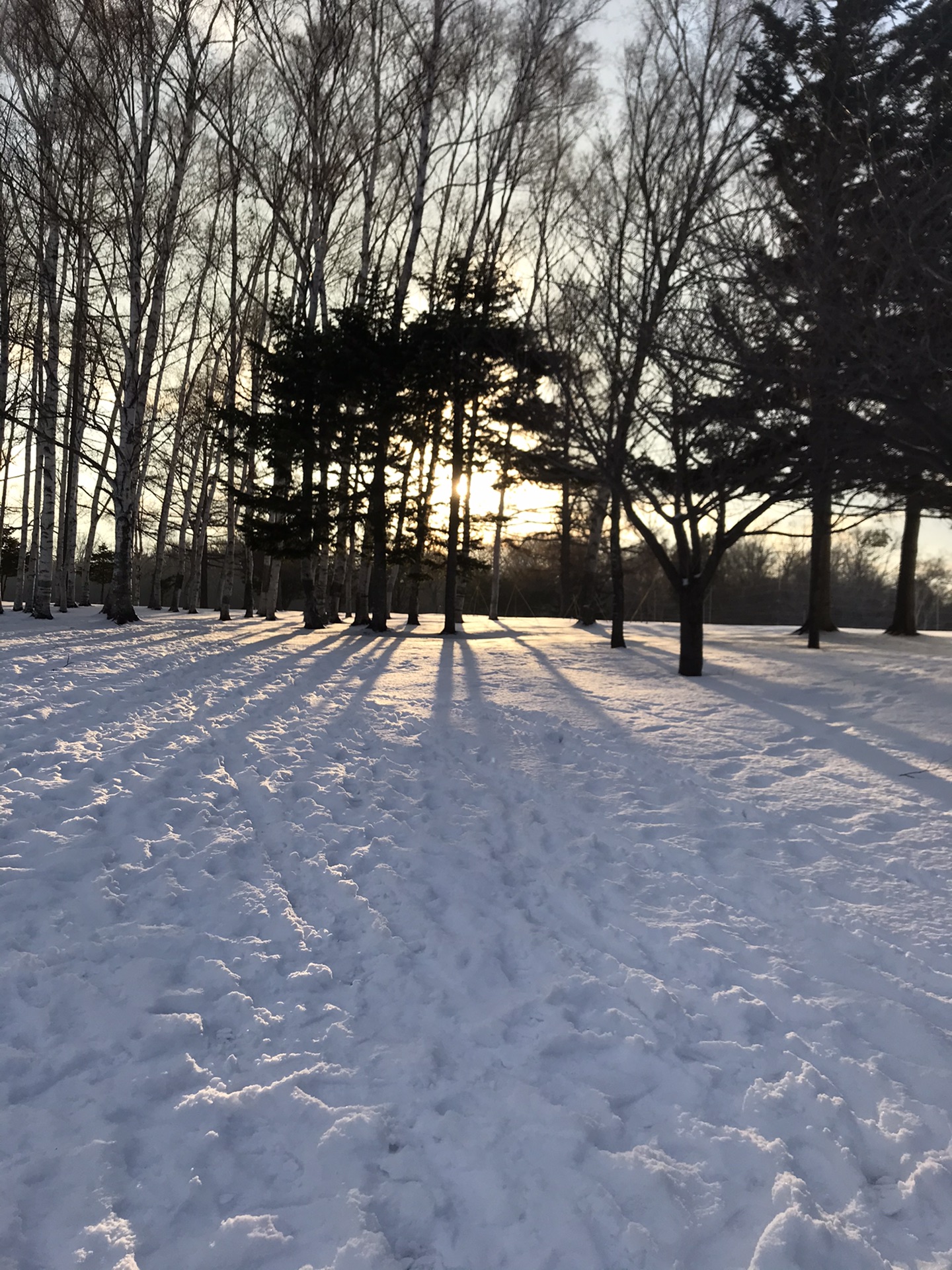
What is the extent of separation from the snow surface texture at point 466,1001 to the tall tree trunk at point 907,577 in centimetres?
1242

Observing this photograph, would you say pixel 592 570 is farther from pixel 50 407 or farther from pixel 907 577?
pixel 50 407

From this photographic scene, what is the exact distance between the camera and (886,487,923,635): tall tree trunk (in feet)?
58.7

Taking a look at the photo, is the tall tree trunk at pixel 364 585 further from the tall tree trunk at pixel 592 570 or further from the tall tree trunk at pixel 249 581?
the tall tree trunk at pixel 592 570

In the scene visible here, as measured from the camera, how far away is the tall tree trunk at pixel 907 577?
17.9m

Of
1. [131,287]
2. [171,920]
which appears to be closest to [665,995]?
[171,920]

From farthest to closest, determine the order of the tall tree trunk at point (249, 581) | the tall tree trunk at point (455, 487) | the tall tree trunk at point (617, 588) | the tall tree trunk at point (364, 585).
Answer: the tall tree trunk at point (249, 581), the tall tree trunk at point (364, 585), the tall tree trunk at point (455, 487), the tall tree trunk at point (617, 588)

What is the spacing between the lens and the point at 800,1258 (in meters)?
2.36

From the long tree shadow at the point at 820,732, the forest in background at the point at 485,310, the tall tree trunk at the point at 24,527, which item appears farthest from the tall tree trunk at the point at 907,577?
the tall tree trunk at the point at 24,527

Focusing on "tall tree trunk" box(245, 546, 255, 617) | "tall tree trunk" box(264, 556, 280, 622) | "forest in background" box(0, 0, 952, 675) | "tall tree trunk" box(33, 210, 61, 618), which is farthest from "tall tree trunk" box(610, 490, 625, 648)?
"tall tree trunk" box(264, 556, 280, 622)

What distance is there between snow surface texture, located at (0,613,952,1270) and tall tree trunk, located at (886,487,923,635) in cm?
1242

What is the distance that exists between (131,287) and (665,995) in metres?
15.7

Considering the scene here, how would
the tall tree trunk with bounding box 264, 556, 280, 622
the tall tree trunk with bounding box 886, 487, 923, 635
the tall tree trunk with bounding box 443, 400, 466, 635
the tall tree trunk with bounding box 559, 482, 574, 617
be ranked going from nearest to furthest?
the tall tree trunk with bounding box 443, 400, 466, 635, the tall tree trunk with bounding box 886, 487, 923, 635, the tall tree trunk with bounding box 559, 482, 574, 617, the tall tree trunk with bounding box 264, 556, 280, 622

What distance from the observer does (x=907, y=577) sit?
1803cm

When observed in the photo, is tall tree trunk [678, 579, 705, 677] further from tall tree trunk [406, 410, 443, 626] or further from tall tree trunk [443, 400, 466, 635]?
tall tree trunk [406, 410, 443, 626]
